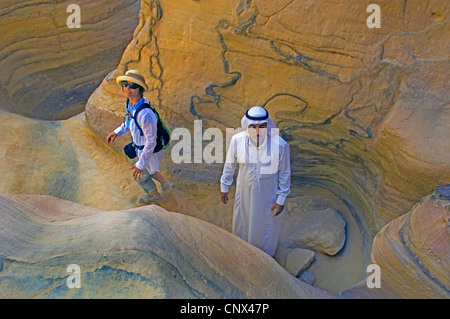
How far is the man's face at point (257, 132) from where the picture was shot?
2.63 meters

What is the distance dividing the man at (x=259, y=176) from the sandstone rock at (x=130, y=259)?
1.81 ft

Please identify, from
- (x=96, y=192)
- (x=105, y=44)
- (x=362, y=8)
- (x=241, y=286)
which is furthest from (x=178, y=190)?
(x=105, y=44)

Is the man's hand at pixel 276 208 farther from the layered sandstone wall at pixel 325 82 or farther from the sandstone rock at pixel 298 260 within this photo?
the layered sandstone wall at pixel 325 82

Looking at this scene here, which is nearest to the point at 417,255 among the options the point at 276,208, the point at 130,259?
the point at 276,208

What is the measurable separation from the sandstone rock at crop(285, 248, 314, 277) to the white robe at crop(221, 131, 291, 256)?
0.21 metres

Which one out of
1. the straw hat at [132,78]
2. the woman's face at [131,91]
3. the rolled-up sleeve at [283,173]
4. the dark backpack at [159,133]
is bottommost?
the rolled-up sleeve at [283,173]

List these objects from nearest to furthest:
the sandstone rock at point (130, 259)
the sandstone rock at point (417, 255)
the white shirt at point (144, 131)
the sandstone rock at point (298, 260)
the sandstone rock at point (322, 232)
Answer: the sandstone rock at point (130, 259) < the sandstone rock at point (417, 255) < the white shirt at point (144, 131) < the sandstone rock at point (298, 260) < the sandstone rock at point (322, 232)

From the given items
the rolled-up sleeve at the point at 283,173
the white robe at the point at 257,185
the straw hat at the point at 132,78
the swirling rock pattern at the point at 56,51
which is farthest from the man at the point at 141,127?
the swirling rock pattern at the point at 56,51

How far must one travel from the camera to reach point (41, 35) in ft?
18.8

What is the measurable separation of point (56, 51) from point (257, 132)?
455 centimetres

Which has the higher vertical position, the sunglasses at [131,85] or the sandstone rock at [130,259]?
the sunglasses at [131,85]

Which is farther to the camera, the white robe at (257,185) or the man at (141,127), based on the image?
the man at (141,127)

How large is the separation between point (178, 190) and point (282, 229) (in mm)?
1180

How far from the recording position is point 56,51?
5.89 meters
